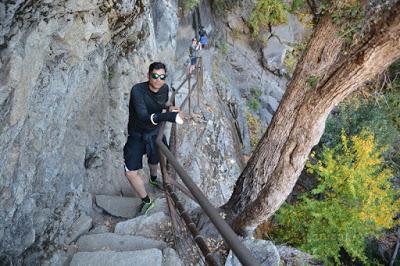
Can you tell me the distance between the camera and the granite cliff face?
2.86 meters

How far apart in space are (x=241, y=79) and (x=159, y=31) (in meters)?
7.38

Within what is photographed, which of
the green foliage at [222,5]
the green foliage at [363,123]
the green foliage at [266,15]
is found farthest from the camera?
the green foliage at [266,15]

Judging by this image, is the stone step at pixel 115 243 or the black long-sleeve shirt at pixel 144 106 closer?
the stone step at pixel 115 243

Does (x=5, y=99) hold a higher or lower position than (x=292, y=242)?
higher

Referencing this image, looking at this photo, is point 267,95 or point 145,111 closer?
point 145,111

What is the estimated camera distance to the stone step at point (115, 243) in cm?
361

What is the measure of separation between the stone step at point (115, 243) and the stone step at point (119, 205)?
3.29 feet

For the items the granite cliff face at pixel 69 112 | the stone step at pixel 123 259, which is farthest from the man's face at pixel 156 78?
the stone step at pixel 123 259

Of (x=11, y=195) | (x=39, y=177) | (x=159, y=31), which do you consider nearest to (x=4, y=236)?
(x=11, y=195)

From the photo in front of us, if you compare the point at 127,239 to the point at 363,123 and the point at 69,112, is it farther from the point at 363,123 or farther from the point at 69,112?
the point at 363,123

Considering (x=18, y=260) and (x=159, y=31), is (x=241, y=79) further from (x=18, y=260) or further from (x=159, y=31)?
(x=18, y=260)

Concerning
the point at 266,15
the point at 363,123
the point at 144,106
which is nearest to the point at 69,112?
the point at 144,106

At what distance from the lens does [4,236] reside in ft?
10.1

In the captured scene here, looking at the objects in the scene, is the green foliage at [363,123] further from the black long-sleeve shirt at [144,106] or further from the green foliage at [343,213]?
the black long-sleeve shirt at [144,106]
